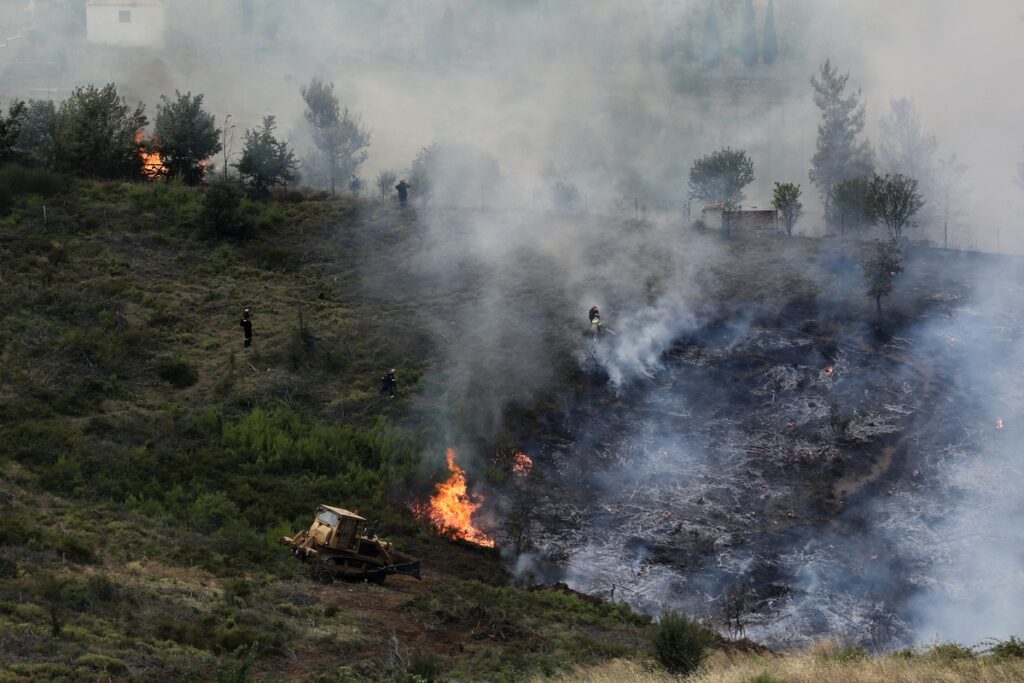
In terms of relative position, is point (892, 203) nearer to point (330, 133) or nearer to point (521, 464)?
point (521, 464)

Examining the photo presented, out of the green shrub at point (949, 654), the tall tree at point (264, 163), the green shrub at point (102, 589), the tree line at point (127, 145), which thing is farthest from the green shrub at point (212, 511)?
the tall tree at point (264, 163)

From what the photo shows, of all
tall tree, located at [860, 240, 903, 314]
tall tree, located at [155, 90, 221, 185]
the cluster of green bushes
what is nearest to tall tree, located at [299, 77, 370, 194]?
tall tree, located at [155, 90, 221, 185]

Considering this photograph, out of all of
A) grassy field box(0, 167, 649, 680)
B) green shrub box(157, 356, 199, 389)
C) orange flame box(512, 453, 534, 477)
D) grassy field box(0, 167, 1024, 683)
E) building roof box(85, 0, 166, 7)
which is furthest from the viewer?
building roof box(85, 0, 166, 7)

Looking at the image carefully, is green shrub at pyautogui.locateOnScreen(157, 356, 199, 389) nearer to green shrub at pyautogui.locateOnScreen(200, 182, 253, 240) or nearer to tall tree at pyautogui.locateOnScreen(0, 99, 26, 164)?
green shrub at pyautogui.locateOnScreen(200, 182, 253, 240)

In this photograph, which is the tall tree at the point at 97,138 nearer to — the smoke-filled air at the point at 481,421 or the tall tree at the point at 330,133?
the smoke-filled air at the point at 481,421

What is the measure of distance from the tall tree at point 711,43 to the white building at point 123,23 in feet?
154

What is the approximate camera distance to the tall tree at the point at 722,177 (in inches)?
2232

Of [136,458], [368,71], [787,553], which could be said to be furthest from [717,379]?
[368,71]

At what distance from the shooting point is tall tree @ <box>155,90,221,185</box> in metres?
56.0

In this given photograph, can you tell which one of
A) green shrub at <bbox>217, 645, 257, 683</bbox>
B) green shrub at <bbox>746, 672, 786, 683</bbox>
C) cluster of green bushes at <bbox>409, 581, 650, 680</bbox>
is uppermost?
green shrub at <bbox>746, 672, 786, 683</bbox>

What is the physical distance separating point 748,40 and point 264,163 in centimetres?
5985

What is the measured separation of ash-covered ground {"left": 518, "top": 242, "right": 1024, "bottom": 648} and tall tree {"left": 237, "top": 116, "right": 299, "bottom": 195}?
22.7 metres

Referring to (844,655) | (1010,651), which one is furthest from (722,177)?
(844,655)

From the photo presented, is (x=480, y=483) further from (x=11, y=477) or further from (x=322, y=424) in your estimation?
(x=11, y=477)
